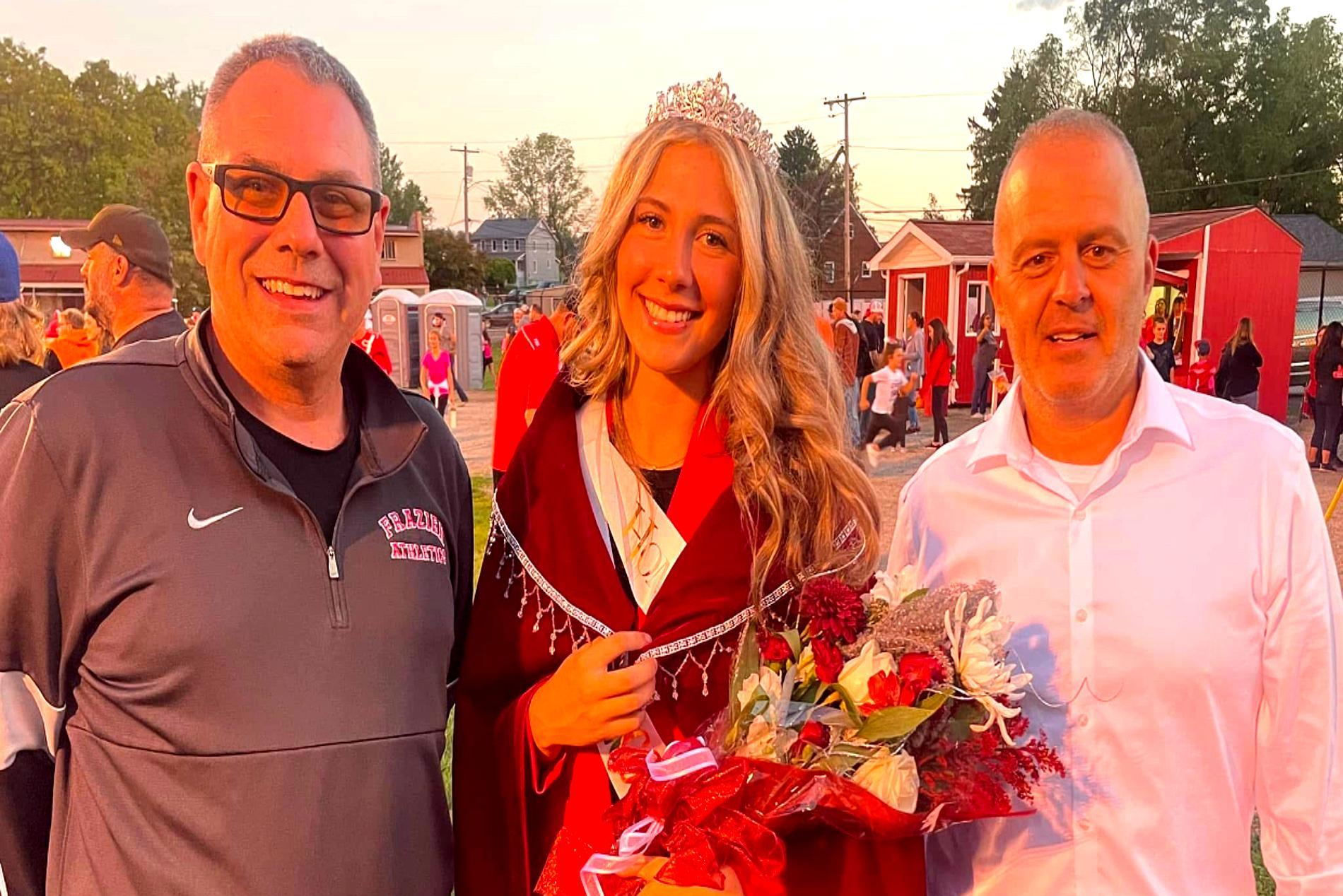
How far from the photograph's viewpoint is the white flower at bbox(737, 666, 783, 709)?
1741 mm

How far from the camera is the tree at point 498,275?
235 feet

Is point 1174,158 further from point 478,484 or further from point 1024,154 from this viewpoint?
point 1024,154

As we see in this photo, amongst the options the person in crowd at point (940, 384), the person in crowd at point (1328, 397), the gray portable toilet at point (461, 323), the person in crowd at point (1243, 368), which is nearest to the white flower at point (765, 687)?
the person in crowd at point (940, 384)

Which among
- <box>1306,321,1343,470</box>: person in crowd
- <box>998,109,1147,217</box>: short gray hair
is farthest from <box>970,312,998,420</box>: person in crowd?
<box>998,109,1147,217</box>: short gray hair

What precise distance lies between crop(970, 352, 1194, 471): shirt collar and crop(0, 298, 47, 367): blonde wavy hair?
4548mm

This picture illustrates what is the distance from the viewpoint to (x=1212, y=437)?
2.09 m

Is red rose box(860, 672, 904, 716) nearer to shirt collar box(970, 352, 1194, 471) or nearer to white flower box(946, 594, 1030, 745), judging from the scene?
white flower box(946, 594, 1030, 745)

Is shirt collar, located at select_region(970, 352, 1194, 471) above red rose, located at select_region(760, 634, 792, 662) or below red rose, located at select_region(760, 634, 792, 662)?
above

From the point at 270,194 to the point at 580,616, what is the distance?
1105 millimetres

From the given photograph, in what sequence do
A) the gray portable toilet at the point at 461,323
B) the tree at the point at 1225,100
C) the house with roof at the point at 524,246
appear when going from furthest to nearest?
the house with roof at the point at 524,246
the tree at the point at 1225,100
the gray portable toilet at the point at 461,323

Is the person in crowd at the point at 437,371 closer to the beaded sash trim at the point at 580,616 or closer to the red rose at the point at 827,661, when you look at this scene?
the beaded sash trim at the point at 580,616

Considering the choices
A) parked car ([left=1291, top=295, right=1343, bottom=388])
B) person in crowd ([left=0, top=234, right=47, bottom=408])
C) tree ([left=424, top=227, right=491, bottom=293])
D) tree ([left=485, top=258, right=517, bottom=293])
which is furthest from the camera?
tree ([left=485, top=258, right=517, bottom=293])

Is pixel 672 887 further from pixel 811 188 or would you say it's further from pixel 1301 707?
pixel 811 188

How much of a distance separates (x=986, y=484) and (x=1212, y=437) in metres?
0.47
